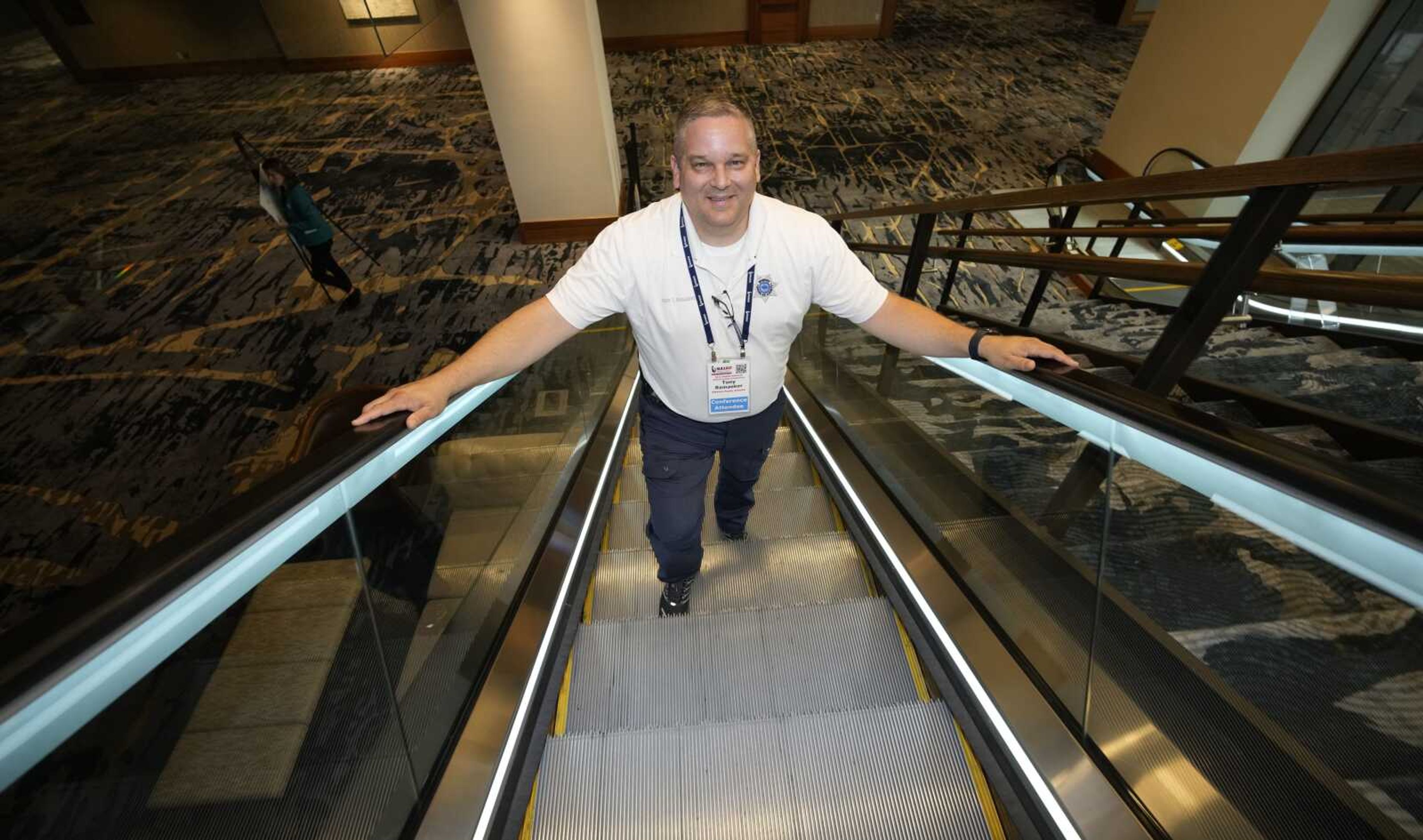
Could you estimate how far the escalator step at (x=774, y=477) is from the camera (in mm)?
2992

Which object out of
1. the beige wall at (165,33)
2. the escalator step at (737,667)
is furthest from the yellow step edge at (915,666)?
the beige wall at (165,33)

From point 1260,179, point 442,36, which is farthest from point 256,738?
point 442,36

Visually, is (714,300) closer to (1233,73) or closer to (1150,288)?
(1150,288)

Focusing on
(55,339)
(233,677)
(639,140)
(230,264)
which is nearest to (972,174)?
(639,140)

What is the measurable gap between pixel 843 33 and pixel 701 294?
14984 millimetres

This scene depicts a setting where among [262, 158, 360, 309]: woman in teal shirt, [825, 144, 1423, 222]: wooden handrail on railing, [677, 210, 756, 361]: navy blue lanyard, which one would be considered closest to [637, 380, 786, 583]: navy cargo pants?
[677, 210, 756, 361]: navy blue lanyard

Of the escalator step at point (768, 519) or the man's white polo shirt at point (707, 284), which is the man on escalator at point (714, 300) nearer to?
the man's white polo shirt at point (707, 284)

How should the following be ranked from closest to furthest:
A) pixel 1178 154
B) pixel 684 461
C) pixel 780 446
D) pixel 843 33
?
1. pixel 684 461
2. pixel 780 446
3. pixel 1178 154
4. pixel 843 33

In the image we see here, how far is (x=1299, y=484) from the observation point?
73 cm

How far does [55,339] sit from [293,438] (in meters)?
→ 3.58

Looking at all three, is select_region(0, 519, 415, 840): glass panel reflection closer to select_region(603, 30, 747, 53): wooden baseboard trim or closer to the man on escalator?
the man on escalator

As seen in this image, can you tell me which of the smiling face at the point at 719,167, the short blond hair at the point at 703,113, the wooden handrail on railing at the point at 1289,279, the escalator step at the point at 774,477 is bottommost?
the escalator step at the point at 774,477

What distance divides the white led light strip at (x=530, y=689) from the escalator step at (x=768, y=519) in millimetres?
196

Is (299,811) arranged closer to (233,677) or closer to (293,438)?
(233,677)
